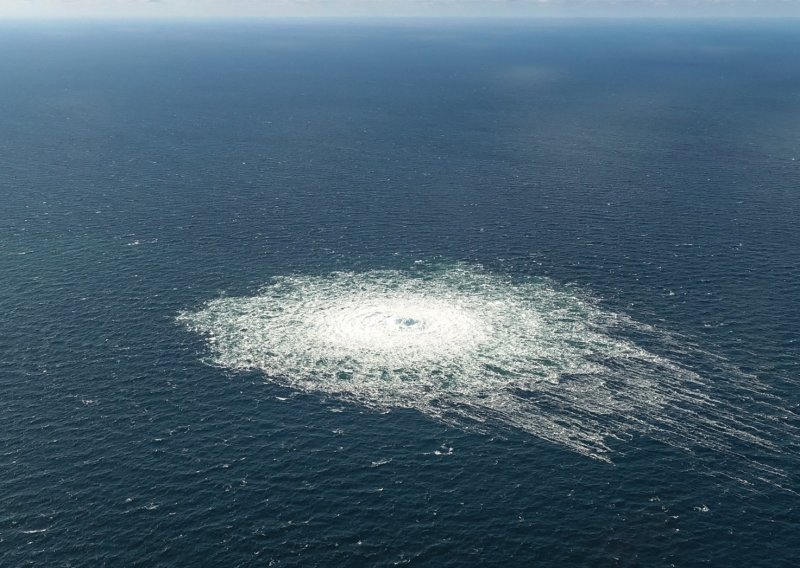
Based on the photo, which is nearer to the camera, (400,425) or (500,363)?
(400,425)

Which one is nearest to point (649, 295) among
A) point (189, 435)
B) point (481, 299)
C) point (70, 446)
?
point (481, 299)

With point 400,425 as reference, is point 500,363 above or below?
above


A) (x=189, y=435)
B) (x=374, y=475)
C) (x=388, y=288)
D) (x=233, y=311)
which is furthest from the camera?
(x=388, y=288)

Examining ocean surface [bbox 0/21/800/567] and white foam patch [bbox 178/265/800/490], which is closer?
ocean surface [bbox 0/21/800/567]

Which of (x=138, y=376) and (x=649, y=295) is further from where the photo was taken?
(x=649, y=295)

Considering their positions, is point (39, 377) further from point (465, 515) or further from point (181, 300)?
point (465, 515)

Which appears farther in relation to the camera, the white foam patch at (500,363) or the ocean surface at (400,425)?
the white foam patch at (500,363)

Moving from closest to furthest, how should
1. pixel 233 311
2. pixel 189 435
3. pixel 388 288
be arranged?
1. pixel 189 435
2. pixel 233 311
3. pixel 388 288

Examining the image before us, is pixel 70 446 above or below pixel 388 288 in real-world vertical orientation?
below
